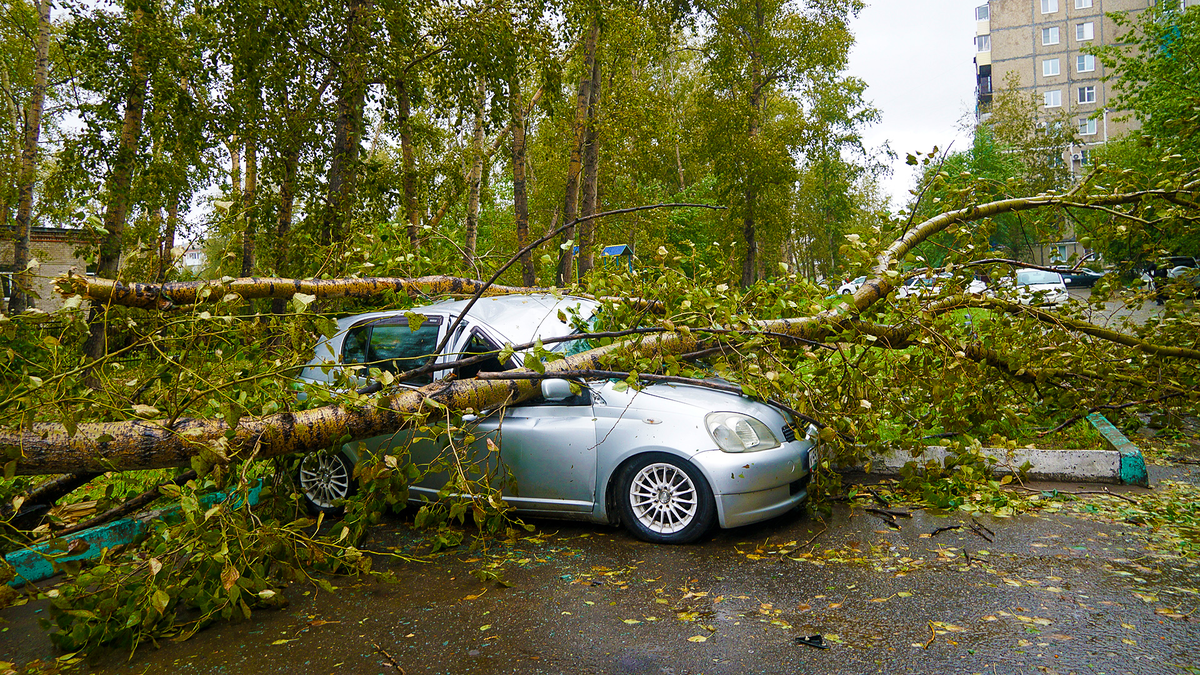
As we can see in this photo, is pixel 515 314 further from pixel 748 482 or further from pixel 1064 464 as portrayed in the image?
pixel 1064 464

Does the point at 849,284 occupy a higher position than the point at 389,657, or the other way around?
the point at 849,284

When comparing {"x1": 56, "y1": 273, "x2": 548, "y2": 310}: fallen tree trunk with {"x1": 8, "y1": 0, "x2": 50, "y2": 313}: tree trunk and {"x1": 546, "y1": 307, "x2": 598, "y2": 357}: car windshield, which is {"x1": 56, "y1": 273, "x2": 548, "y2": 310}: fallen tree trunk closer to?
{"x1": 546, "y1": 307, "x2": 598, "y2": 357}: car windshield

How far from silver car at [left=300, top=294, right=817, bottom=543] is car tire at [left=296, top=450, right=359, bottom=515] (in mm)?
128

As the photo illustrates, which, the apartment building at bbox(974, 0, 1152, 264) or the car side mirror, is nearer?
the car side mirror

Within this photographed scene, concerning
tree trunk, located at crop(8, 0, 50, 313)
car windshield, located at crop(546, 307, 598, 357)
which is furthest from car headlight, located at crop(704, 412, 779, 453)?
tree trunk, located at crop(8, 0, 50, 313)

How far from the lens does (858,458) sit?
19.7ft

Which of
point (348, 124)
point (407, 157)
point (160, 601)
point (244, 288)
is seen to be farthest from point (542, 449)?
point (407, 157)

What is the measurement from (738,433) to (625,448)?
2.47 ft

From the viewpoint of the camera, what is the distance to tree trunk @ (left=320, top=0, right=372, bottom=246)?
9258 millimetres

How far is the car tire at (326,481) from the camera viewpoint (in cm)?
554

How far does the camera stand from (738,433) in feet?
15.4

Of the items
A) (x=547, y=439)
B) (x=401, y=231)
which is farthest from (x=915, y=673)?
(x=401, y=231)

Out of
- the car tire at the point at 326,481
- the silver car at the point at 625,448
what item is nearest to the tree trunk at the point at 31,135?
the car tire at the point at 326,481

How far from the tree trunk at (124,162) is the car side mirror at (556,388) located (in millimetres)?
6961
